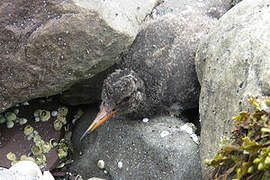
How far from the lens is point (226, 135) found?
2.58m

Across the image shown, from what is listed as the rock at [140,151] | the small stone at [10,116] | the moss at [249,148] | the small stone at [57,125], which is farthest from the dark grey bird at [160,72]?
the moss at [249,148]

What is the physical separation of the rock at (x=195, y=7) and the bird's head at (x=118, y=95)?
1.04 metres

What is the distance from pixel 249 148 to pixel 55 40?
1.92 metres

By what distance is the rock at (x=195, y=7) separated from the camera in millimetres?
4461

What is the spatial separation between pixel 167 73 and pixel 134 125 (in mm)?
641

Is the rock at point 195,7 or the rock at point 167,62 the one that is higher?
the rock at point 195,7

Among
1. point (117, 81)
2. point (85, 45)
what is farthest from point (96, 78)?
point (85, 45)

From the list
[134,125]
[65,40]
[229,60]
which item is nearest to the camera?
[229,60]

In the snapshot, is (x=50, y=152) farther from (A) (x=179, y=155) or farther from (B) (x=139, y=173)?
(A) (x=179, y=155)

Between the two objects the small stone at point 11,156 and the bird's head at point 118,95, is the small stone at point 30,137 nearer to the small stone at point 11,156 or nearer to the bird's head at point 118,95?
the small stone at point 11,156

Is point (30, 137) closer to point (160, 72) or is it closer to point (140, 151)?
point (140, 151)

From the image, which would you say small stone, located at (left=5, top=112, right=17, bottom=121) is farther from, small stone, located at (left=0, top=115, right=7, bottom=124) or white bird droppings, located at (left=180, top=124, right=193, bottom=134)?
white bird droppings, located at (left=180, top=124, right=193, bottom=134)

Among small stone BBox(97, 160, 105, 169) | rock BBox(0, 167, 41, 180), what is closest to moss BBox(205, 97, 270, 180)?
rock BBox(0, 167, 41, 180)

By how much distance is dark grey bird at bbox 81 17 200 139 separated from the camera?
3949 mm
